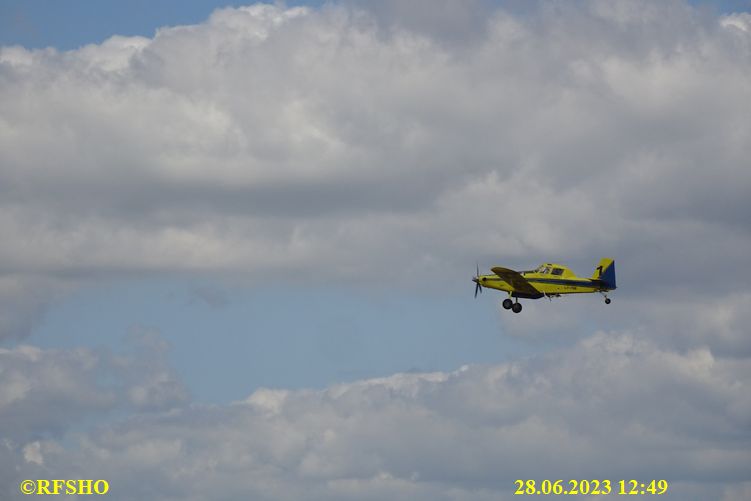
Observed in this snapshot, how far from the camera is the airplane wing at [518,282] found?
433ft

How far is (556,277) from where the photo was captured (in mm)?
132125

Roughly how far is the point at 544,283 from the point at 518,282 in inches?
76.6

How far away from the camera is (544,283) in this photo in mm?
132500

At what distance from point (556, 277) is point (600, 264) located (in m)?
3.77

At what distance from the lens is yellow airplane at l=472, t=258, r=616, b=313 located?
131m

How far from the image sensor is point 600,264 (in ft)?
427

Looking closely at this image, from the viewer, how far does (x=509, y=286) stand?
133250 millimetres

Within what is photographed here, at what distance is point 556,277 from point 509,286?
3675mm

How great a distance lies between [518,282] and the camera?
132625 millimetres

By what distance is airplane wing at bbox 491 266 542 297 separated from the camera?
13200 centimetres

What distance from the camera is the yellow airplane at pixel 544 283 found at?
429 feet
